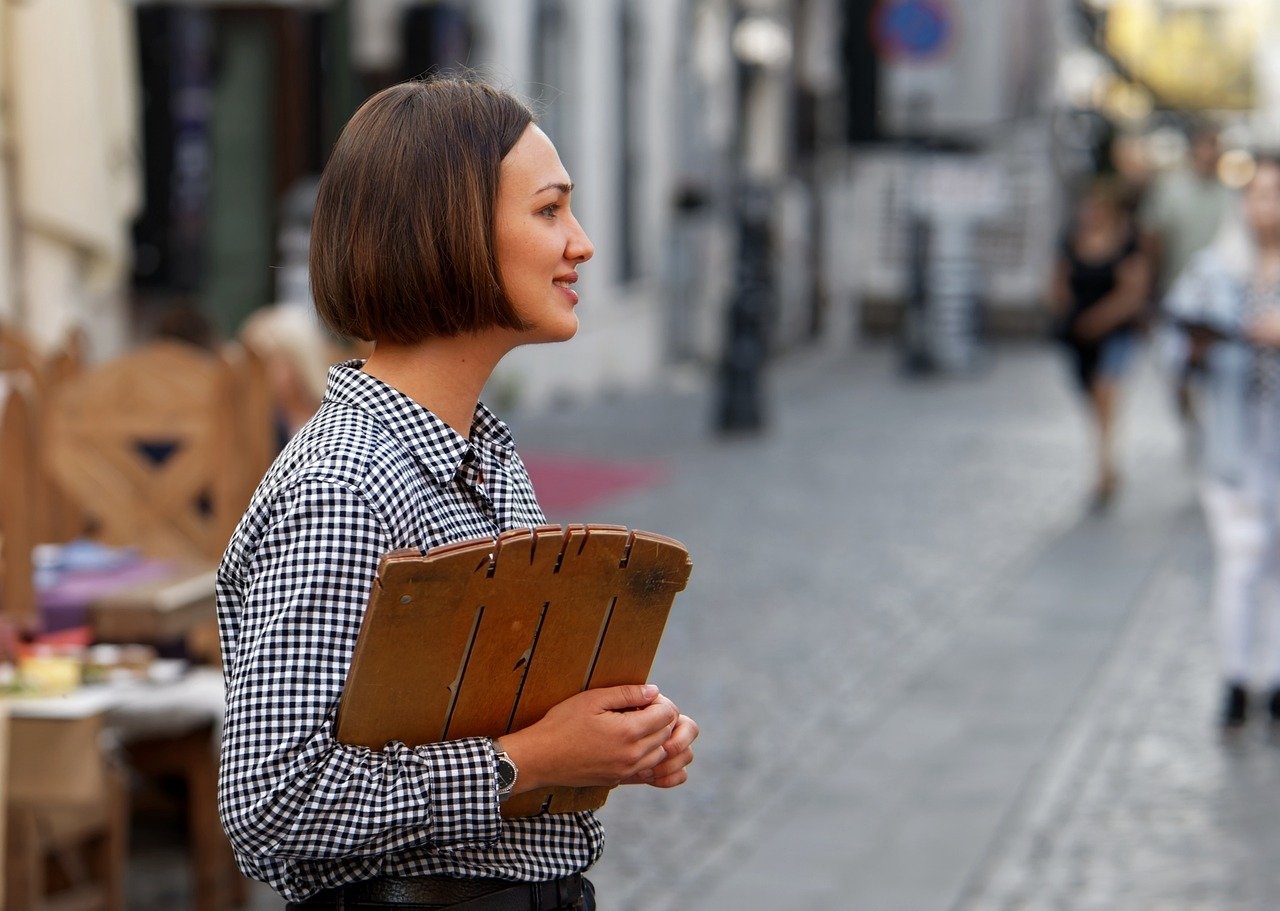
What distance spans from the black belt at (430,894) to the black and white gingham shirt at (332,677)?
1cm

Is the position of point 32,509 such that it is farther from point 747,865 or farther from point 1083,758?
point 1083,758

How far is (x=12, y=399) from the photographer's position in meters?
4.84

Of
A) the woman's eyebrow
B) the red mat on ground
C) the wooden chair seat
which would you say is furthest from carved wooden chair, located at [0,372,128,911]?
the red mat on ground

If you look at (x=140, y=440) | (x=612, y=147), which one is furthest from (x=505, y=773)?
(x=612, y=147)

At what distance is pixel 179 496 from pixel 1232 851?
3.06 meters

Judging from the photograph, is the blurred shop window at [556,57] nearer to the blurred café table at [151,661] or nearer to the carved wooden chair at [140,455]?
the carved wooden chair at [140,455]

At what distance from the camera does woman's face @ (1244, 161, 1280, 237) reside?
23.6 feet

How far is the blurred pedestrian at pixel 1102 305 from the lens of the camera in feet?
41.1

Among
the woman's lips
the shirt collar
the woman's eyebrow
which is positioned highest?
the woman's eyebrow

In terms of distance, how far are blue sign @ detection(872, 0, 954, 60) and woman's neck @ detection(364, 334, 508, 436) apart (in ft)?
58.4

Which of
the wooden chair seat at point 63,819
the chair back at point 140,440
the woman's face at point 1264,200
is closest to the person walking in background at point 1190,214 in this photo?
the woman's face at point 1264,200

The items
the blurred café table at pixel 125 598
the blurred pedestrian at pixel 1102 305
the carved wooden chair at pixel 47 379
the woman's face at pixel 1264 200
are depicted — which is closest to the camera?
the blurred café table at pixel 125 598

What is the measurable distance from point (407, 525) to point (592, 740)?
10.5 inches

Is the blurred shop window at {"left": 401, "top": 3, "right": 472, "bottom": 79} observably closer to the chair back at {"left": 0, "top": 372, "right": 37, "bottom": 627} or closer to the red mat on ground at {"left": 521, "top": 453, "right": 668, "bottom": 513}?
the red mat on ground at {"left": 521, "top": 453, "right": 668, "bottom": 513}
